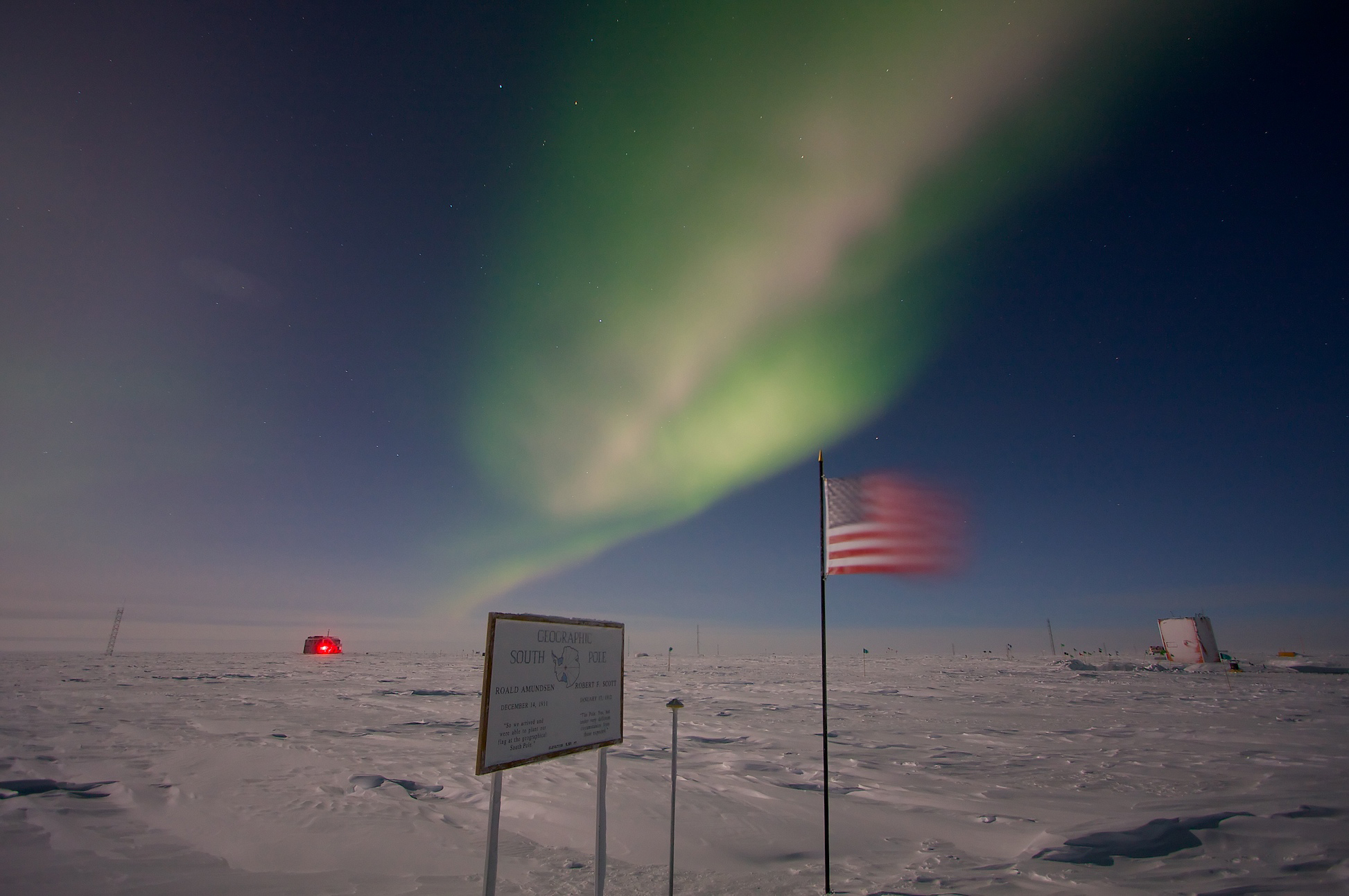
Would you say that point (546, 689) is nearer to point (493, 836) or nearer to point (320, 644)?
point (493, 836)

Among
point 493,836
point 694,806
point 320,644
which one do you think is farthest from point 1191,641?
point 320,644

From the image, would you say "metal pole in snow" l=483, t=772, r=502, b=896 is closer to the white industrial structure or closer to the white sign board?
the white sign board

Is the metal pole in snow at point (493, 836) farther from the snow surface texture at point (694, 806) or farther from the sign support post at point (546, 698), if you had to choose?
the snow surface texture at point (694, 806)

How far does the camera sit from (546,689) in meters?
6.20

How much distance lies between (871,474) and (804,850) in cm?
632

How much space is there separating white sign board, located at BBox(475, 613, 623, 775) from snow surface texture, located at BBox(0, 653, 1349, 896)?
297 centimetres

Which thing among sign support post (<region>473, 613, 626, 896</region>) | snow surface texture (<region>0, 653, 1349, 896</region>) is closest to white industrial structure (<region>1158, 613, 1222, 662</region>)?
snow surface texture (<region>0, 653, 1349, 896</region>)

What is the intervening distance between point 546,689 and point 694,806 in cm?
719

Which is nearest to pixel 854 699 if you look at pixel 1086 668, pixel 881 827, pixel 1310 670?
pixel 881 827

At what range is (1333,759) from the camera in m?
15.0

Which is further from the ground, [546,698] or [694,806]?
[546,698]

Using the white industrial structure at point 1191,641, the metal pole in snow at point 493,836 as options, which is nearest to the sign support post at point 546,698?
the metal pole in snow at point 493,836

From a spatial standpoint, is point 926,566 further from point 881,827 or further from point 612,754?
point 612,754

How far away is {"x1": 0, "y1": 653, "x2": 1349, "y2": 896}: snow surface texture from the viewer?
26.1 feet
